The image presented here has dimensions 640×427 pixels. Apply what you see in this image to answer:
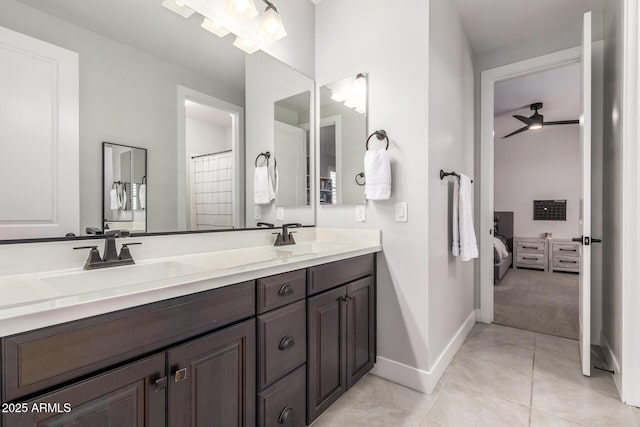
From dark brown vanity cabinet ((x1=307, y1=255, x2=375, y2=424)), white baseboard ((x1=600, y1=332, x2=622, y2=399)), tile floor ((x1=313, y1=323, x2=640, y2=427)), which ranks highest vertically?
dark brown vanity cabinet ((x1=307, y1=255, x2=375, y2=424))

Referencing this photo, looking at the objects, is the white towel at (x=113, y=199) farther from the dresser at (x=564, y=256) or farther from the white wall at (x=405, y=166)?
the dresser at (x=564, y=256)

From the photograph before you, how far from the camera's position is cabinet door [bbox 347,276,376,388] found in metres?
1.79

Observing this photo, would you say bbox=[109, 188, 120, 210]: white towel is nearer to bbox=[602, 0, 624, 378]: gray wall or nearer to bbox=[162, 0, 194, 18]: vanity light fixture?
bbox=[162, 0, 194, 18]: vanity light fixture

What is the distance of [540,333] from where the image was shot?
2.79 m

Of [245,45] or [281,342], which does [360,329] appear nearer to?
[281,342]

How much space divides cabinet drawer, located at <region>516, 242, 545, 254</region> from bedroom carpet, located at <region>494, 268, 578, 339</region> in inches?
17.9

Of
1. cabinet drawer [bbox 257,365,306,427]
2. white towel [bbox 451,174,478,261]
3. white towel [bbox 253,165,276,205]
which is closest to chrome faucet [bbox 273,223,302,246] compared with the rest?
white towel [bbox 253,165,276,205]

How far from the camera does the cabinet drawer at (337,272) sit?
4.99ft

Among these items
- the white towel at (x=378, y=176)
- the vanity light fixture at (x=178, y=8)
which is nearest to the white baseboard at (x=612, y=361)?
the white towel at (x=378, y=176)

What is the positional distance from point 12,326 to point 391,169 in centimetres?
184

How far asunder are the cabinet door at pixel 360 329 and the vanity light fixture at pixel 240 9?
5.43 ft

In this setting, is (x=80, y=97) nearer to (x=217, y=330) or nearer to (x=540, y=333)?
(x=217, y=330)

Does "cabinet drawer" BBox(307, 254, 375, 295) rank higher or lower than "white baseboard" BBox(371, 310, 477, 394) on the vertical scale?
higher

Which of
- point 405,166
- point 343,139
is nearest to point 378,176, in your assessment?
point 405,166
